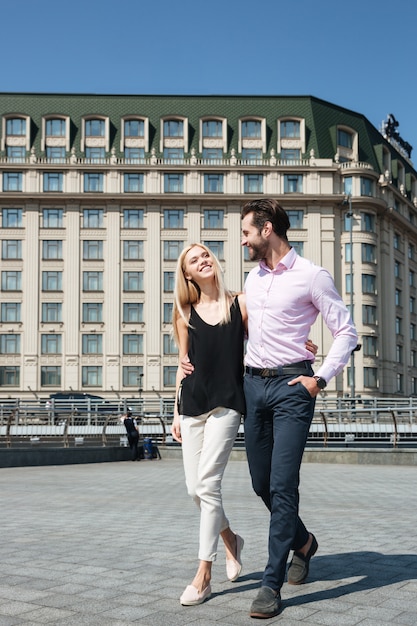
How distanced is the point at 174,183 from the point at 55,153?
8.33m

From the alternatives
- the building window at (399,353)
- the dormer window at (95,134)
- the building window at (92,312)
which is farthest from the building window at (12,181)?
the building window at (399,353)

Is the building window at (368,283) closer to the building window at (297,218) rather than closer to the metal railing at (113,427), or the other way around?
the building window at (297,218)

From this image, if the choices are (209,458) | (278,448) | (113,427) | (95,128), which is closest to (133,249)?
(95,128)

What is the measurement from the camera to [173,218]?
60.6 meters

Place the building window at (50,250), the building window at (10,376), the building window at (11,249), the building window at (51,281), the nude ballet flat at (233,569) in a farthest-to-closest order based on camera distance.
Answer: the building window at (50,250)
the building window at (11,249)
the building window at (51,281)
the building window at (10,376)
the nude ballet flat at (233,569)

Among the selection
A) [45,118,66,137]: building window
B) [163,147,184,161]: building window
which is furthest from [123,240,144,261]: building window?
[45,118,66,137]: building window

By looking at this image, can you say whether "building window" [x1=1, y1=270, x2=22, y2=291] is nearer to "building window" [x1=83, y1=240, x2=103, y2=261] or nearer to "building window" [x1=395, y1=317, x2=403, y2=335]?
"building window" [x1=83, y1=240, x2=103, y2=261]

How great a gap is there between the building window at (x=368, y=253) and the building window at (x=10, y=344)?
23.9 meters

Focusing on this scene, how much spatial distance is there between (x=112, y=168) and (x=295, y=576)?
2200 inches

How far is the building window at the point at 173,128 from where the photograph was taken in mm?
61281

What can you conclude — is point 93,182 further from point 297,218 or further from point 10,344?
point 297,218

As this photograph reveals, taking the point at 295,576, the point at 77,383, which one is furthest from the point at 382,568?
the point at 77,383

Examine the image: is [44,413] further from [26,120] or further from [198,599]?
[26,120]

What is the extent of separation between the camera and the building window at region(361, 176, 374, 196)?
201 feet
